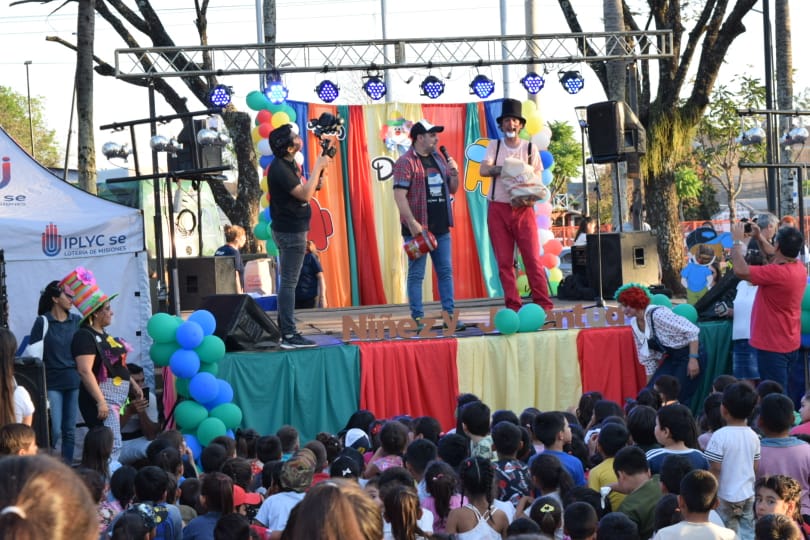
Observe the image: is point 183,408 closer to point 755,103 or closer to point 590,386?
point 590,386

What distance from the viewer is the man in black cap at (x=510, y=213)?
9.29 metres

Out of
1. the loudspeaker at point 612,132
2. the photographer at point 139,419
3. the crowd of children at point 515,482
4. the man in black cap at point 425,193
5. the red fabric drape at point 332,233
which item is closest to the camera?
the crowd of children at point 515,482

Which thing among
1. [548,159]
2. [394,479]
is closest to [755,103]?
[548,159]

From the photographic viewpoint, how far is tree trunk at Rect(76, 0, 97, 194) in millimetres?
14148

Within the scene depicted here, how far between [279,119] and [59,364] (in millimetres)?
6538

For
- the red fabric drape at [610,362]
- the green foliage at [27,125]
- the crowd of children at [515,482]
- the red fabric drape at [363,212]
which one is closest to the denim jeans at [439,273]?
the red fabric drape at [610,362]

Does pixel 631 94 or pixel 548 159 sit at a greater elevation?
pixel 631 94

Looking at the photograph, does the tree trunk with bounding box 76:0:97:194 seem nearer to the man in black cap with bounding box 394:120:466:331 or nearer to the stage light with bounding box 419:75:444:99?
the stage light with bounding box 419:75:444:99

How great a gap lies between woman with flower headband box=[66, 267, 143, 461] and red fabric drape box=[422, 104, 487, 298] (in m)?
7.64

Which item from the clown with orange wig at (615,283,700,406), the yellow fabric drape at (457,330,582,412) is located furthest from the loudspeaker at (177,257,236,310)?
the clown with orange wig at (615,283,700,406)

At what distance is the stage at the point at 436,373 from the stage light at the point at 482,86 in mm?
4851

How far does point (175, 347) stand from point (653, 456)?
4.21 meters

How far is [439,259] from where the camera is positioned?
923 cm

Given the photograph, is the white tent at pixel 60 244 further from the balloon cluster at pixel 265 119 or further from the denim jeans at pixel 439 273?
the balloon cluster at pixel 265 119
